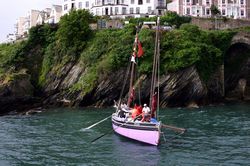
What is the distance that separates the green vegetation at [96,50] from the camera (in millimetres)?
73000

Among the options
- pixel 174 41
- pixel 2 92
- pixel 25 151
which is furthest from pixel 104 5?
pixel 25 151

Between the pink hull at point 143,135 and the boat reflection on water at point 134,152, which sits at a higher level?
the pink hull at point 143,135

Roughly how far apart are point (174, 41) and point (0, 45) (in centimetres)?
4400

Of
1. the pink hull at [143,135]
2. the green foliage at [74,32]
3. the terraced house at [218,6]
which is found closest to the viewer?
the pink hull at [143,135]

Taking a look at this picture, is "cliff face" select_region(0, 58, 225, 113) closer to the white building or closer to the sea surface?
the sea surface

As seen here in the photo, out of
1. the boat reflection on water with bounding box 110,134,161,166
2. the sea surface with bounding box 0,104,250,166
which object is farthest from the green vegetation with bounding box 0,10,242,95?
the boat reflection on water with bounding box 110,134,161,166

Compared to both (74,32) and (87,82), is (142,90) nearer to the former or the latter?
(87,82)

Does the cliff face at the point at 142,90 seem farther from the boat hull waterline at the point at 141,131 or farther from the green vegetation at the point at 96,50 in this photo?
the boat hull waterline at the point at 141,131

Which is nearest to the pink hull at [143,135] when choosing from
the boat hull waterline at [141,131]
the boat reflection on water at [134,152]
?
the boat hull waterline at [141,131]

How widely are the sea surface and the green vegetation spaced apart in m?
17.1

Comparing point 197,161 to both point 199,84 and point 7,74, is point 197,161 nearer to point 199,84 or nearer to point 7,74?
point 199,84

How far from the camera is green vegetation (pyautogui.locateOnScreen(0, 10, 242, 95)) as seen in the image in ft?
240

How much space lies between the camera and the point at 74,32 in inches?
3145

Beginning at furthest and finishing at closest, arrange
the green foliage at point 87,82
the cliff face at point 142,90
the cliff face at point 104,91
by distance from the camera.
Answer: the green foliage at point 87,82
the cliff face at point 104,91
the cliff face at point 142,90
